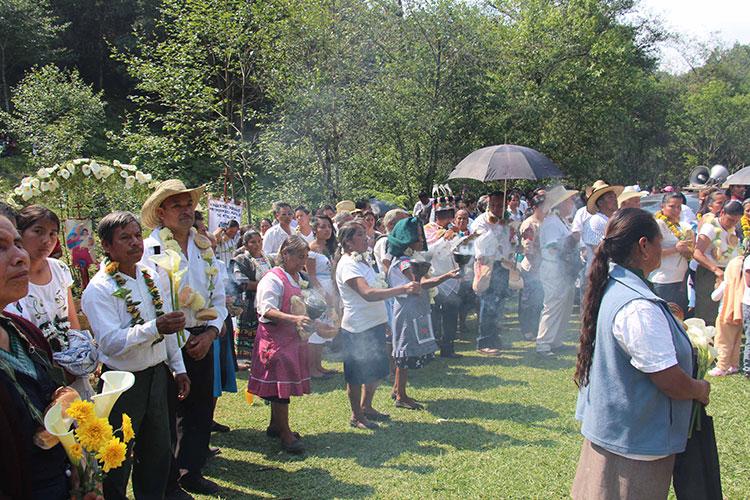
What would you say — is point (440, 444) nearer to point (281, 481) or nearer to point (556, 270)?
point (281, 481)

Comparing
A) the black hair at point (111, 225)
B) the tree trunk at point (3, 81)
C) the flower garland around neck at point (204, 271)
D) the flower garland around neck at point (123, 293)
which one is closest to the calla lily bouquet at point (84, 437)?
the flower garland around neck at point (123, 293)

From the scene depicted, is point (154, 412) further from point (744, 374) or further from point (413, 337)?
point (744, 374)

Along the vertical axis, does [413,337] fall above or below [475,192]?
below

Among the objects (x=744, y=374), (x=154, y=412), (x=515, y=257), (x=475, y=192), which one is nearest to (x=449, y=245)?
(x=515, y=257)

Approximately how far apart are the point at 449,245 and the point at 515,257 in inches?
64.5

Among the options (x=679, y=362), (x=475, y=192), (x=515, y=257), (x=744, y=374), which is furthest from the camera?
(x=475, y=192)

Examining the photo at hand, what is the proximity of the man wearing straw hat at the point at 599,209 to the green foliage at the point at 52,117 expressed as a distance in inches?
635

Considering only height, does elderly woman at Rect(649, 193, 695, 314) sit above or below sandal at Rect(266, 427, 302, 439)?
above

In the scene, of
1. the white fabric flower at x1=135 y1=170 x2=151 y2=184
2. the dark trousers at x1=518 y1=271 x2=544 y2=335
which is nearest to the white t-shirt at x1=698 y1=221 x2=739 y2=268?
the dark trousers at x1=518 y1=271 x2=544 y2=335

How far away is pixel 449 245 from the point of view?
7.68 metres

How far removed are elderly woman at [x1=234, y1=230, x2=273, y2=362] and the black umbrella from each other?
3.49m

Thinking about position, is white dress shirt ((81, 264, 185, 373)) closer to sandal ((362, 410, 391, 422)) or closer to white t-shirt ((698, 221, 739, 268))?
sandal ((362, 410, 391, 422))

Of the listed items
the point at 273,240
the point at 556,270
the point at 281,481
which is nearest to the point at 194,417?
the point at 281,481

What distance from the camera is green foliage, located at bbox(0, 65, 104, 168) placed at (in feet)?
61.5
